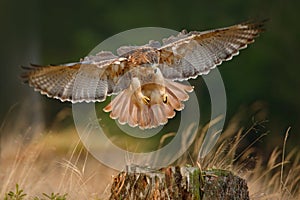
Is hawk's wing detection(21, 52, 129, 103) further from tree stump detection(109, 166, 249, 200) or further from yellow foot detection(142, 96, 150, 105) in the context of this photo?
tree stump detection(109, 166, 249, 200)

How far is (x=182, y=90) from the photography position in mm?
4102

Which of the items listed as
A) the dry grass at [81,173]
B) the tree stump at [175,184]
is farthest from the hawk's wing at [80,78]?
the tree stump at [175,184]

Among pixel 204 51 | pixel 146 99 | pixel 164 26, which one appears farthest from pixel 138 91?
pixel 164 26

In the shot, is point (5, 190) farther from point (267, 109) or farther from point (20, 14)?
point (20, 14)

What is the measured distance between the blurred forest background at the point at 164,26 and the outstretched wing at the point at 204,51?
5.64 metres

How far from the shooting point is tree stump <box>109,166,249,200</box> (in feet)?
11.9

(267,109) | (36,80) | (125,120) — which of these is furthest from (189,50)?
(267,109)

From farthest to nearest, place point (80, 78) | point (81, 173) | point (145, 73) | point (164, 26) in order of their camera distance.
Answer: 1. point (164, 26)
2. point (81, 173)
3. point (80, 78)
4. point (145, 73)

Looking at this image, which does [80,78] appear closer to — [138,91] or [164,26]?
[138,91]

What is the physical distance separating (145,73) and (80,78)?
1.16 feet

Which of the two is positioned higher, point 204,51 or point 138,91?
point 204,51

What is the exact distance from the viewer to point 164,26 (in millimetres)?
12422

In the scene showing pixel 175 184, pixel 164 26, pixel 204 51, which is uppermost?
pixel 164 26

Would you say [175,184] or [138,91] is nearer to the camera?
[175,184]
